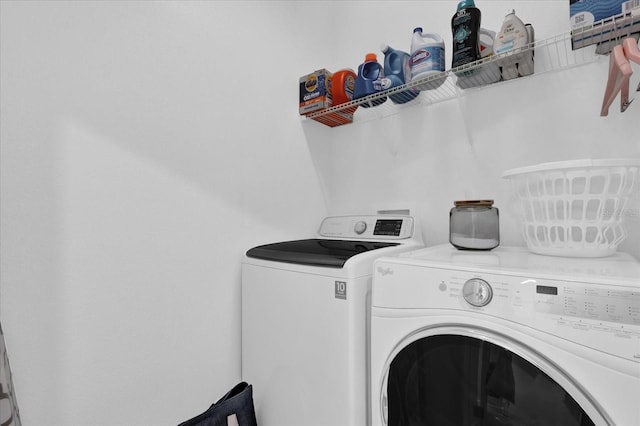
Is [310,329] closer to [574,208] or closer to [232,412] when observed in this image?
[232,412]

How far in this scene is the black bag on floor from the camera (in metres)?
1.19

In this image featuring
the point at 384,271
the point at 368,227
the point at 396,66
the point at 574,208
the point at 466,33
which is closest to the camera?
the point at 384,271

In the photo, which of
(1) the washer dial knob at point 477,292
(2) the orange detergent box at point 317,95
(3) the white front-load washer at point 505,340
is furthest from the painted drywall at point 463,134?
(1) the washer dial knob at point 477,292

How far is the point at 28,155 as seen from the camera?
99cm

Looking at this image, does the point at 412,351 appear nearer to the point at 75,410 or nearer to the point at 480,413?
the point at 480,413

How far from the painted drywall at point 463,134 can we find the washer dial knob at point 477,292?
1.98 ft

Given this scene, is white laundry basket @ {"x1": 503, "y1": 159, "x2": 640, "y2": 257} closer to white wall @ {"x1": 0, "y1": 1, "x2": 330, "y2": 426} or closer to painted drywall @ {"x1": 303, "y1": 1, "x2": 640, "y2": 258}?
painted drywall @ {"x1": 303, "y1": 1, "x2": 640, "y2": 258}

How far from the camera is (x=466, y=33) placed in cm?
124

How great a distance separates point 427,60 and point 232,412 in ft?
5.10

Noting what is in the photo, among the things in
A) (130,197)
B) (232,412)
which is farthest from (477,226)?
(130,197)

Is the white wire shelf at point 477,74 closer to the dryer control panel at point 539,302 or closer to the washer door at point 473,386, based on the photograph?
the dryer control panel at point 539,302

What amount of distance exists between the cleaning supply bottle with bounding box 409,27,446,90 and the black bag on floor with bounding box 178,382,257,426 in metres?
1.43

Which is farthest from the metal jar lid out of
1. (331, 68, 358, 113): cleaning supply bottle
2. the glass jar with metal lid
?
(331, 68, 358, 113): cleaning supply bottle

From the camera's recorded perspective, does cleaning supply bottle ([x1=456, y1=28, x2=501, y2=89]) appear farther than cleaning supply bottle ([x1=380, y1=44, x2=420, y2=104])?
No
